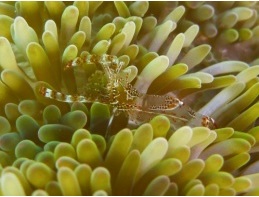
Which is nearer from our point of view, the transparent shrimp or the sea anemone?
the sea anemone

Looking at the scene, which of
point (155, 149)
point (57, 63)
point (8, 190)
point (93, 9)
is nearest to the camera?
point (8, 190)

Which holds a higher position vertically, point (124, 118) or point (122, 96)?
point (122, 96)

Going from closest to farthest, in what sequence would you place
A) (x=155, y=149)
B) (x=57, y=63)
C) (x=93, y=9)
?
(x=155, y=149) < (x=57, y=63) < (x=93, y=9)

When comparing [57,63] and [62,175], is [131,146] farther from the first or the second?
[57,63]

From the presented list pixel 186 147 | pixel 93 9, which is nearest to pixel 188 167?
pixel 186 147

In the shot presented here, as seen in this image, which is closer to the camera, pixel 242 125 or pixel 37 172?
pixel 37 172

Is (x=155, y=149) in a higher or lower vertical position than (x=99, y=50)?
lower

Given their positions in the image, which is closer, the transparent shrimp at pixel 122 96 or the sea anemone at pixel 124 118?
the sea anemone at pixel 124 118

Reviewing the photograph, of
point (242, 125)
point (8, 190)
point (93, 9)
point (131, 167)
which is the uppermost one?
point (93, 9)
